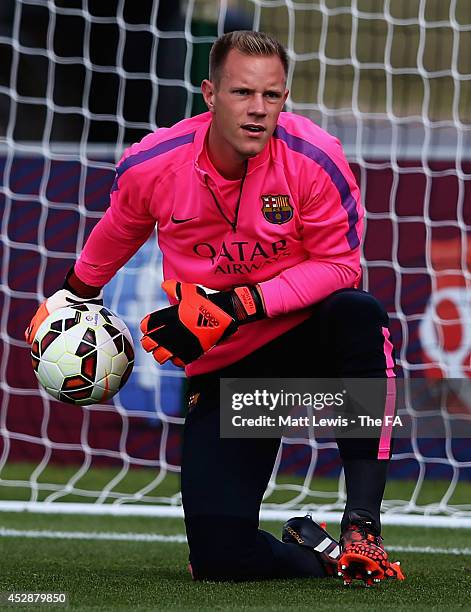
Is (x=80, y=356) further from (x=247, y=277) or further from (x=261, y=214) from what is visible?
(x=261, y=214)

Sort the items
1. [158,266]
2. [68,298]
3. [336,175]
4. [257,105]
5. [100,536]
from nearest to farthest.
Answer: [257,105] < [336,175] < [68,298] < [100,536] < [158,266]

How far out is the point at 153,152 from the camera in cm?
329

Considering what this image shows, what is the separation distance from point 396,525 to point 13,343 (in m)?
2.49

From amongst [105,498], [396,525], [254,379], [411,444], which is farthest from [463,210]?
[254,379]

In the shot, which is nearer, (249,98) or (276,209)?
(249,98)

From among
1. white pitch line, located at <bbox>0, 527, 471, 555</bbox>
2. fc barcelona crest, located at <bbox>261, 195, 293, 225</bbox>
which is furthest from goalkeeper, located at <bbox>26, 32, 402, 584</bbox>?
white pitch line, located at <bbox>0, 527, 471, 555</bbox>

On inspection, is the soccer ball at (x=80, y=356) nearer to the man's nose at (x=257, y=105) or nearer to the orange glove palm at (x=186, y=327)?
the orange glove palm at (x=186, y=327)

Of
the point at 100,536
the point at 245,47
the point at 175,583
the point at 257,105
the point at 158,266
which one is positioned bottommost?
the point at 100,536

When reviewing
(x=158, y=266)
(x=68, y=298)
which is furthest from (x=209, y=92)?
(x=158, y=266)

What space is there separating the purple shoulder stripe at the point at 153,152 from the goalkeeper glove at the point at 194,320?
367 millimetres

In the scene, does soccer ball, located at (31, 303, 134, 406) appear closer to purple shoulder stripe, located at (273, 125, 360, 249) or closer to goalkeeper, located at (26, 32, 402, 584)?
goalkeeper, located at (26, 32, 402, 584)

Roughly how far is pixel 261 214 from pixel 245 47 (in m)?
0.45

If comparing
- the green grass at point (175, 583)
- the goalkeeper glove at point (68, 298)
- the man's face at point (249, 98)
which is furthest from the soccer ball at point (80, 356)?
the man's face at point (249, 98)

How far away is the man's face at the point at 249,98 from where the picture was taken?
10.1 feet
